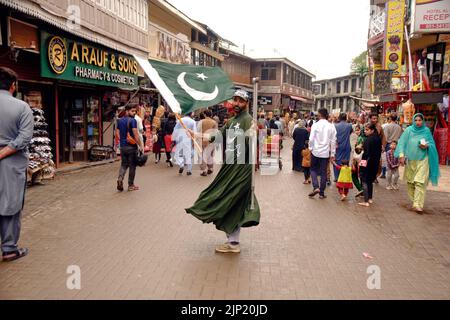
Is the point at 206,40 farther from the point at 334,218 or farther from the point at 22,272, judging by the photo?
the point at 22,272

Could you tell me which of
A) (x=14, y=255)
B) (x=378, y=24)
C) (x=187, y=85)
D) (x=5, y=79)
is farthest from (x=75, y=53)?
(x=378, y=24)

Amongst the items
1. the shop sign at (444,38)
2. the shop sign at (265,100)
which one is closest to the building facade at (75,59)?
the shop sign at (444,38)

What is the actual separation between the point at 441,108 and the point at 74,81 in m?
12.4

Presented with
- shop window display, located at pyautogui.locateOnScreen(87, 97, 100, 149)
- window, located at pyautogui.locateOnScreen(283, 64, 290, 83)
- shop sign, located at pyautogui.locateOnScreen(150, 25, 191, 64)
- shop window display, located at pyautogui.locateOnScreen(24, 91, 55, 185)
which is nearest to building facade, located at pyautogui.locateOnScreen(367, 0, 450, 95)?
shop sign, located at pyautogui.locateOnScreen(150, 25, 191, 64)

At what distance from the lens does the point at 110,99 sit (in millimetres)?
16672

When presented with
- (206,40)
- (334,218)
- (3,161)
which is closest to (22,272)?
(3,161)

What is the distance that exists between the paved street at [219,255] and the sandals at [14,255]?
0.36ft

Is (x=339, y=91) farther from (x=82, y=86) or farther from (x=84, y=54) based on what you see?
(x=84, y=54)

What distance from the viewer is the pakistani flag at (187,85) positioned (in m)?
6.17

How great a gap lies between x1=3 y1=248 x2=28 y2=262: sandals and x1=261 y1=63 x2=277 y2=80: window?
40.7 metres

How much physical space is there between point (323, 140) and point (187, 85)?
3946 millimetres

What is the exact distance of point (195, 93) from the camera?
21.6 feet

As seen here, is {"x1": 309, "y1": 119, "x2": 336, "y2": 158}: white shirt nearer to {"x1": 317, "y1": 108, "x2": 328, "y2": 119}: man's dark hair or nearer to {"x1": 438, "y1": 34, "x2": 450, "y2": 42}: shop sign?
{"x1": 317, "y1": 108, "x2": 328, "y2": 119}: man's dark hair

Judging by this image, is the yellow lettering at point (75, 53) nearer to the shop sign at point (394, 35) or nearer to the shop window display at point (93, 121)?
the shop window display at point (93, 121)
